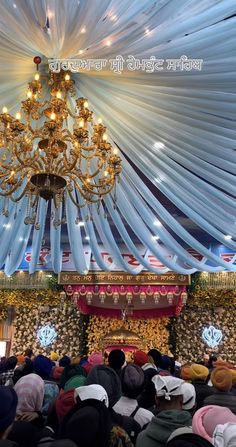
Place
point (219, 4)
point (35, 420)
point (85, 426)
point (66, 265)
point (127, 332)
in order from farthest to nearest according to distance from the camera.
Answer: point (127, 332), point (66, 265), point (219, 4), point (35, 420), point (85, 426)

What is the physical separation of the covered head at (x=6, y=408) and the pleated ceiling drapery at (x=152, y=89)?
312 centimetres

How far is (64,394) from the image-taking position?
2693 mm

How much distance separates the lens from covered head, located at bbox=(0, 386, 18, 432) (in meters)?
1.94

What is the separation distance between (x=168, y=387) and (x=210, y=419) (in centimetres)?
83

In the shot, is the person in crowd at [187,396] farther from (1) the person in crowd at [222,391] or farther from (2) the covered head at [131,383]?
(2) the covered head at [131,383]

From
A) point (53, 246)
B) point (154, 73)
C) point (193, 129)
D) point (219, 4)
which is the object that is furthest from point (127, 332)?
point (219, 4)

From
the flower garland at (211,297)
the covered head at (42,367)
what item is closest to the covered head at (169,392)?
the covered head at (42,367)

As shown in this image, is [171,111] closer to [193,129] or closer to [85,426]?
[193,129]

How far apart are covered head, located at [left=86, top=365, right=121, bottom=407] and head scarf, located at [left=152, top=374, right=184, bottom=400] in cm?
29

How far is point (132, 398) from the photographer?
10.4 feet

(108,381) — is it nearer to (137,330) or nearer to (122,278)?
(122,278)

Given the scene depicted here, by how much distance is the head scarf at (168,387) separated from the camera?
276 cm

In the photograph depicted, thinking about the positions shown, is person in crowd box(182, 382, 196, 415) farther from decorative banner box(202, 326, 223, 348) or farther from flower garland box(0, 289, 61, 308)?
decorative banner box(202, 326, 223, 348)

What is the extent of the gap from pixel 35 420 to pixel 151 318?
9.56m
